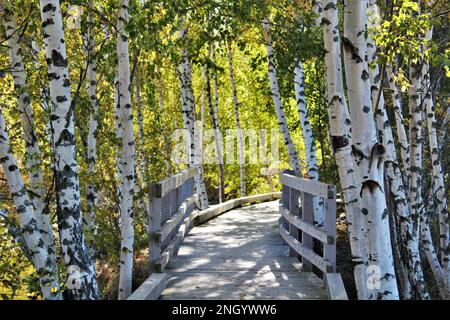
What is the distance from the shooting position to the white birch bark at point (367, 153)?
5012 mm

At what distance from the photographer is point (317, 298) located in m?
7.04

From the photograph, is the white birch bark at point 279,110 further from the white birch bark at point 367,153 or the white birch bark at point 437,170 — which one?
the white birch bark at point 367,153

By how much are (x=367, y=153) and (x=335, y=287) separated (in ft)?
7.95

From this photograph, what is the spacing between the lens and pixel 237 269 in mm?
8953

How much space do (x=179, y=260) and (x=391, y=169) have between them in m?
3.91

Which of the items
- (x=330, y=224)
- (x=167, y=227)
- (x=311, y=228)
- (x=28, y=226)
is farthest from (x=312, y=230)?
(x=28, y=226)

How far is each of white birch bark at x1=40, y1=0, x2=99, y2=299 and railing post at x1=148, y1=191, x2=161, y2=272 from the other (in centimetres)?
153

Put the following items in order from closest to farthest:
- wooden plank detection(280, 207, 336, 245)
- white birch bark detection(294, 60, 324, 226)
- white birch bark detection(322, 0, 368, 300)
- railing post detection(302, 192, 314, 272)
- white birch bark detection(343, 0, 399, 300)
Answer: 1. white birch bark detection(343, 0, 399, 300)
2. white birch bark detection(322, 0, 368, 300)
3. wooden plank detection(280, 207, 336, 245)
4. railing post detection(302, 192, 314, 272)
5. white birch bark detection(294, 60, 324, 226)

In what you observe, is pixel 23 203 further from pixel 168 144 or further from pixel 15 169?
pixel 168 144

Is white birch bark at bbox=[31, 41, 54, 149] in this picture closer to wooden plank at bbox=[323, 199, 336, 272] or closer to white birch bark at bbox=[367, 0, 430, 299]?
wooden plank at bbox=[323, 199, 336, 272]

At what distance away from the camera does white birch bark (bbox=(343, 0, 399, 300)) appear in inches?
197

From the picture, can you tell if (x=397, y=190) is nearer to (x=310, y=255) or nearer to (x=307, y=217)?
(x=307, y=217)

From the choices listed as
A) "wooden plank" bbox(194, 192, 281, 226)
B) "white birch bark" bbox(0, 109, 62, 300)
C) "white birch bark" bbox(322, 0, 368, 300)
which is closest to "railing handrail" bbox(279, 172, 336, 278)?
"white birch bark" bbox(322, 0, 368, 300)

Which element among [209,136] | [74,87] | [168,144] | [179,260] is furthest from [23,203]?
[209,136]
